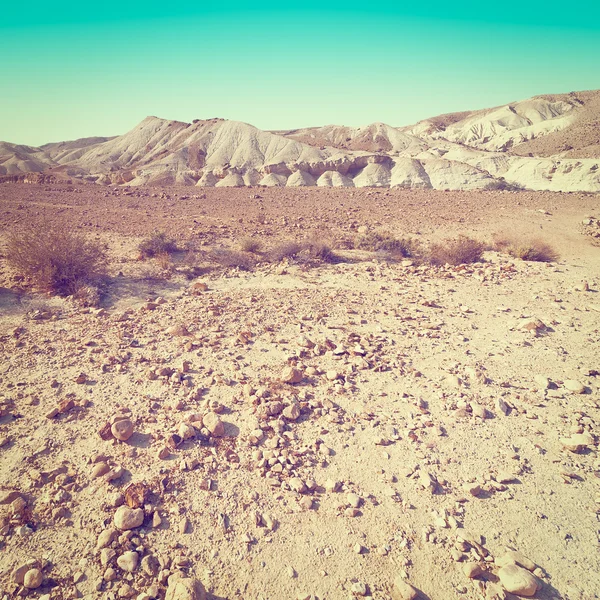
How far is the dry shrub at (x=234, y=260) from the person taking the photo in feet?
29.1

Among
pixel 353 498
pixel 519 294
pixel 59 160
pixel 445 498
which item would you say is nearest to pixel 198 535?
pixel 353 498

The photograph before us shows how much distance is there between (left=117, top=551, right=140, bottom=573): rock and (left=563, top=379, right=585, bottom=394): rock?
483 cm

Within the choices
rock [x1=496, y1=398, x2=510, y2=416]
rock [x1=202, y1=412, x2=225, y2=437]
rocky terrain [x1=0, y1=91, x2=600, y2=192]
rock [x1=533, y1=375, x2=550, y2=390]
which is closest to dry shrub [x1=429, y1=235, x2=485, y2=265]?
rock [x1=533, y1=375, x2=550, y2=390]

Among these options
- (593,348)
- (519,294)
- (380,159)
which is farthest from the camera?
(380,159)

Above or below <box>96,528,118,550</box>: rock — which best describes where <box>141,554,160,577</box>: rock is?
below

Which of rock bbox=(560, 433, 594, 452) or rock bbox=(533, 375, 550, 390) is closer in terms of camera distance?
rock bbox=(560, 433, 594, 452)

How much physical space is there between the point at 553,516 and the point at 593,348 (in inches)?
135

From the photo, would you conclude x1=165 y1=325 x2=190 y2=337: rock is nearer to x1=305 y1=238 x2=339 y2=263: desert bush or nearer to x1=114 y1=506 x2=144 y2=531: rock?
x1=114 y1=506 x2=144 y2=531: rock

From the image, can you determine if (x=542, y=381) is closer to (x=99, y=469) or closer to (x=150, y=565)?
(x=150, y=565)

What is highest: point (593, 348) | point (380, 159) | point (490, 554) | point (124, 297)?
point (380, 159)

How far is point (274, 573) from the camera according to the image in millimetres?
2643

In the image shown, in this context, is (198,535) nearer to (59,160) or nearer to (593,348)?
(593,348)

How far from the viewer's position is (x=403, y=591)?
2512 millimetres

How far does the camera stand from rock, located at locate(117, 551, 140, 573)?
102 inches
